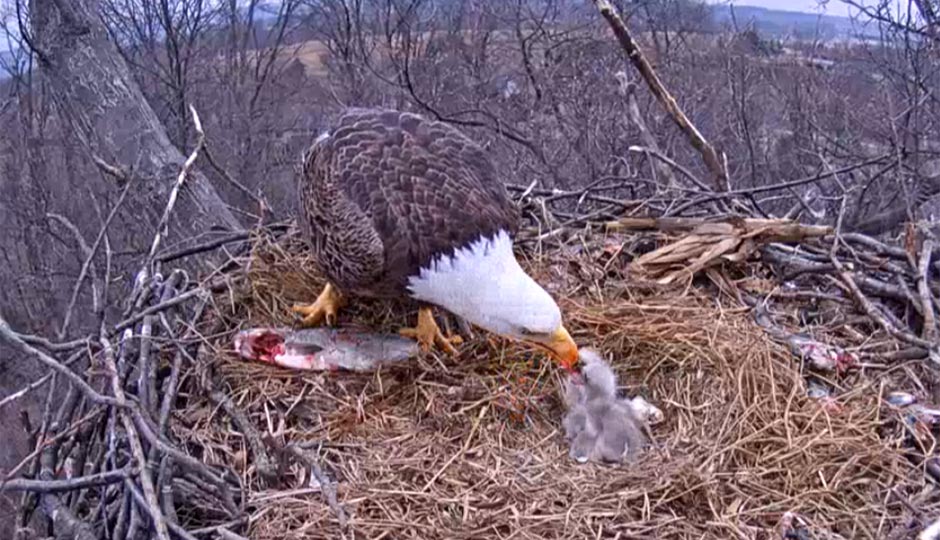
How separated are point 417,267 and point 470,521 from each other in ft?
2.48

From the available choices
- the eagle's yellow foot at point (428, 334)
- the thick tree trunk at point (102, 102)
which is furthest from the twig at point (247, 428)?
the thick tree trunk at point (102, 102)

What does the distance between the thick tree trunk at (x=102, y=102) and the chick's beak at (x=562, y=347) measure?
1.85m

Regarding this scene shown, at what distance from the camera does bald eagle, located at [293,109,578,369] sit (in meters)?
2.57

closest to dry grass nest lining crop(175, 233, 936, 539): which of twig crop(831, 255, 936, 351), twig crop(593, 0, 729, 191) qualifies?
twig crop(831, 255, 936, 351)

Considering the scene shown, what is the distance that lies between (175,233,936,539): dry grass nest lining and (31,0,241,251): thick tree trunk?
996mm

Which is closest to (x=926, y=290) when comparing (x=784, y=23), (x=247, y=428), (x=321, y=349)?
(x=321, y=349)

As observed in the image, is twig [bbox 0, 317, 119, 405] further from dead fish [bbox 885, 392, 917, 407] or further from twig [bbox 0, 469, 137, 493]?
dead fish [bbox 885, 392, 917, 407]

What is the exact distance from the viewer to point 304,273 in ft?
10.8

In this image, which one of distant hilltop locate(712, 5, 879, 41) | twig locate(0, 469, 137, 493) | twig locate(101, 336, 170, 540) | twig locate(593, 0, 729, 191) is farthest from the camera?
distant hilltop locate(712, 5, 879, 41)

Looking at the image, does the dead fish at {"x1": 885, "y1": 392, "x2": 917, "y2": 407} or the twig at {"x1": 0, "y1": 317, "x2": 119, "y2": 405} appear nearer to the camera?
the twig at {"x1": 0, "y1": 317, "x2": 119, "y2": 405}

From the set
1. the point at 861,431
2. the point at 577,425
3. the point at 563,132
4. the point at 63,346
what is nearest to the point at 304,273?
the point at 63,346

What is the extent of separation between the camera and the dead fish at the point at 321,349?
288 centimetres

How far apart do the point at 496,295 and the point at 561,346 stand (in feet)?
0.81

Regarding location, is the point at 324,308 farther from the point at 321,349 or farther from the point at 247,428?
the point at 247,428
